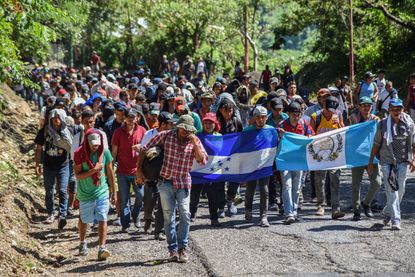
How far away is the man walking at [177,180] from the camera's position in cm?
898

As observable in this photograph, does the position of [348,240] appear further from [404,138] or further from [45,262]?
[45,262]

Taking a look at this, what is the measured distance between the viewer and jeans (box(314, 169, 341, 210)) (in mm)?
11109

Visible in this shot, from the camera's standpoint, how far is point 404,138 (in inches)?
400

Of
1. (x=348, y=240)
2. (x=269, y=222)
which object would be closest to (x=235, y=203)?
(x=269, y=222)

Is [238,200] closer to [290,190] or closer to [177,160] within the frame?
[290,190]

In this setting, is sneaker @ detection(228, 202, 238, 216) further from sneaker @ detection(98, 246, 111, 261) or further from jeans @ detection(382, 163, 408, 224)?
sneaker @ detection(98, 246, 111, 261)

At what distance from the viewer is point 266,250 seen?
938 cm

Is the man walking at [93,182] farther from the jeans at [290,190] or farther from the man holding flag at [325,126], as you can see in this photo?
the man holding flag at [325,126]

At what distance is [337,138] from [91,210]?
14.0ft

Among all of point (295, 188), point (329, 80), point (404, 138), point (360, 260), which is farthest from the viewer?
point (329, 80)

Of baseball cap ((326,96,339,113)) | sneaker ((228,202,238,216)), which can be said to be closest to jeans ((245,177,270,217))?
sneaker ((228,202,238,216))

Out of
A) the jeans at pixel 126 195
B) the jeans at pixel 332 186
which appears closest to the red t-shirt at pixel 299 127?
the jeans at pixel 332 186

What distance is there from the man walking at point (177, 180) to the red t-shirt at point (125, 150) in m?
1.74

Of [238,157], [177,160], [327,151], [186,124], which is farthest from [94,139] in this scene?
[327,151]
